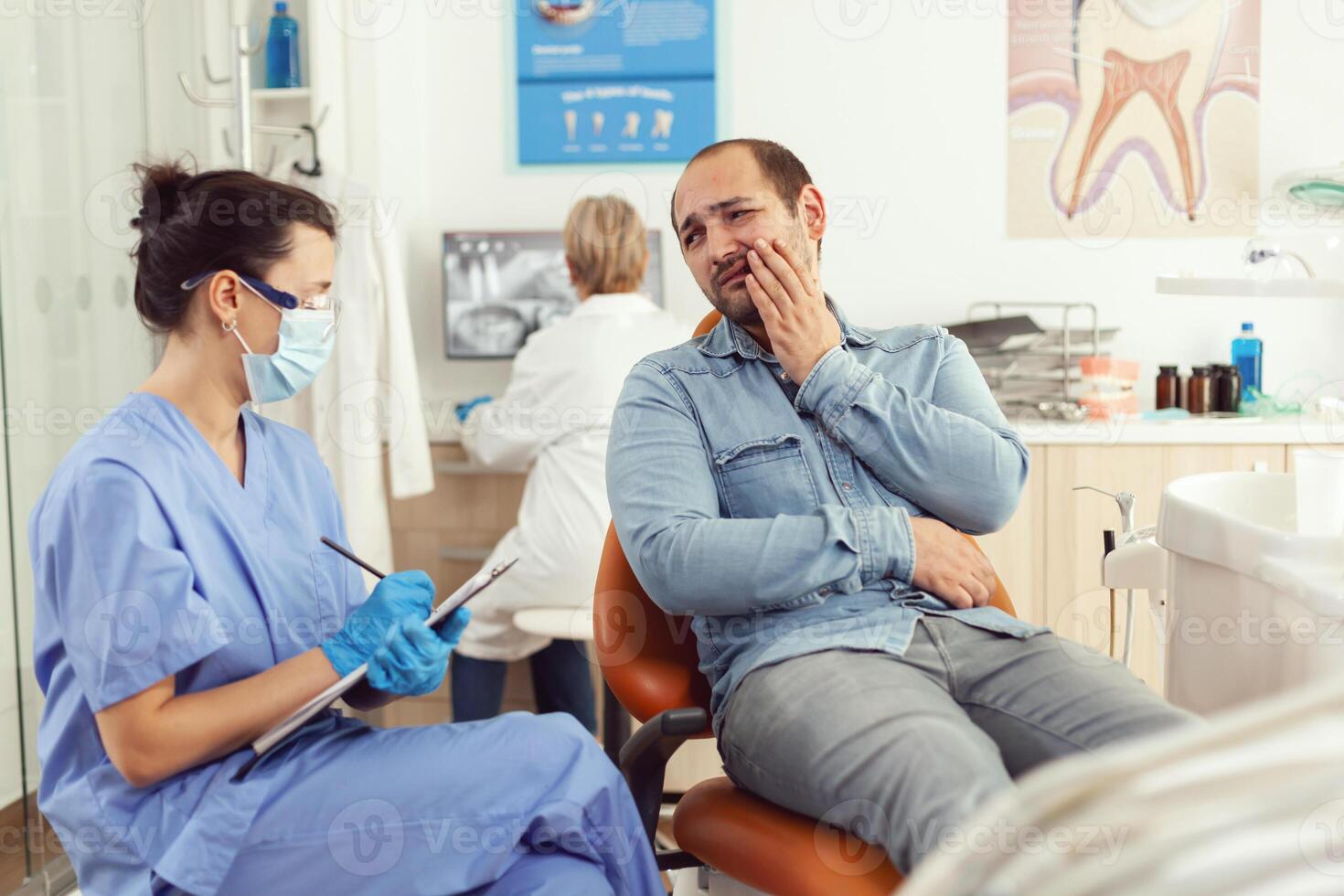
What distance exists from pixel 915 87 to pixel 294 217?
7.20 ft

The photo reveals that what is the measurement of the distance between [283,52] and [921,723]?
8.58 ft

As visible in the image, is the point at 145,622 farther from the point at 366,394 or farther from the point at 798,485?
the point at 366,394

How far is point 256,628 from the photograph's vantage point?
4.17 ft

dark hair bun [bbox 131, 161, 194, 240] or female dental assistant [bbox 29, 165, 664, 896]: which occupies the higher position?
dark hair bun [bbox 131, 161, 194, 240]

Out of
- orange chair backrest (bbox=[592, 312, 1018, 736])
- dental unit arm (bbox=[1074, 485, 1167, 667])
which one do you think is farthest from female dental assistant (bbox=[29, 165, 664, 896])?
dental unit arm (bbox=[1074, 485, 1167, 667])

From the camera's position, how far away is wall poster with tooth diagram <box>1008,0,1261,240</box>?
121 inches

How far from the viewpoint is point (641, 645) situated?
1490 mm

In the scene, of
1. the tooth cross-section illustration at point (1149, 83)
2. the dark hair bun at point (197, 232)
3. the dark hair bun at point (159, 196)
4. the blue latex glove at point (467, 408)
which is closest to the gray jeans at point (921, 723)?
the dark hair bun at point (197, 232)

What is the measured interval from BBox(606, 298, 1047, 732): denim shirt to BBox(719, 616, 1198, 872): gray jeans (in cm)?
4

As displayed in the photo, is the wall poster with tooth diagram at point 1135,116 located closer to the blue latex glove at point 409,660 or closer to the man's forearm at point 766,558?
the man's forearm at point 766,558

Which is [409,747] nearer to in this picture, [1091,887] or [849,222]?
[1091,887]

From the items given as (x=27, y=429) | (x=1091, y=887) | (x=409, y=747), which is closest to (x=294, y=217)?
(x=409, y=747)

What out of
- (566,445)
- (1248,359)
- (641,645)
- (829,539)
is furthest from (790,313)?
(1248,359)

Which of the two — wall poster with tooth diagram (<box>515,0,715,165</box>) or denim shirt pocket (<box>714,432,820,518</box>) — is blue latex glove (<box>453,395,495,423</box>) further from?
denim shirt pocket (<box>714,432,820,518</box>)
